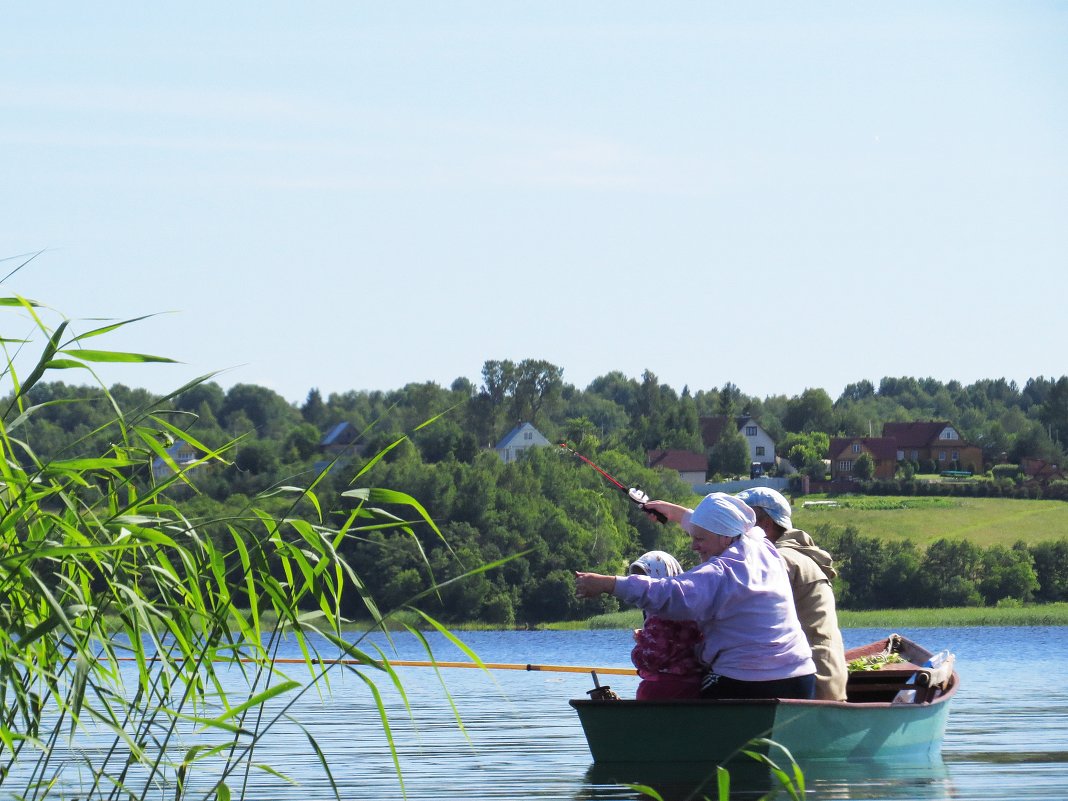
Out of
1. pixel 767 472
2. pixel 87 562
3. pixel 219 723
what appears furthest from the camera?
pixel 767 472

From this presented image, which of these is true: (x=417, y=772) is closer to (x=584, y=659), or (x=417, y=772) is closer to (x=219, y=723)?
(x=219, y=723)

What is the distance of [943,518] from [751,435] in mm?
37622

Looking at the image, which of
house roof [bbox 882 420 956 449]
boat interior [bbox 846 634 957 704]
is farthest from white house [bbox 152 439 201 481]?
house roof [bbox 882 420 956 449]

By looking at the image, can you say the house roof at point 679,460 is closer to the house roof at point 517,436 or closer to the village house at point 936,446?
the house roof at point 517,436

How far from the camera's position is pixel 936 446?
107812 millimetres

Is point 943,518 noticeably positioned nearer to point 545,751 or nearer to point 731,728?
point 545,751

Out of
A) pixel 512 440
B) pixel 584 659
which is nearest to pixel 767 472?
pixel 512 440

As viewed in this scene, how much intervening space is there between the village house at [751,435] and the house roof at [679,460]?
28.5 ft

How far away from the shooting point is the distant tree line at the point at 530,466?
51.3 metres

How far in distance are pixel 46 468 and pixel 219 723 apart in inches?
32.4

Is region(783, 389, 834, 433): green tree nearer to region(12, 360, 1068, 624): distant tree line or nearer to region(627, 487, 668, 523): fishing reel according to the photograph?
region(12, 360, 1068, 624): distant tree line

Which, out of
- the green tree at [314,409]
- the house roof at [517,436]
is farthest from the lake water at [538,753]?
the green tree at [314,409]

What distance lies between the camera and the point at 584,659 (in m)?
28.2

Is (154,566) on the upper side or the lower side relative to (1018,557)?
upper
